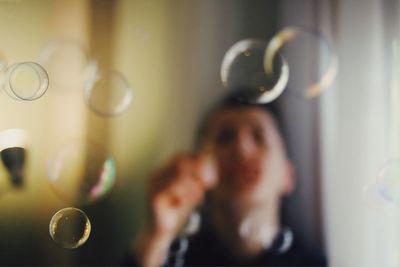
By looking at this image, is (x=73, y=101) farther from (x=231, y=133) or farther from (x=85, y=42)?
(x=231, y=133)

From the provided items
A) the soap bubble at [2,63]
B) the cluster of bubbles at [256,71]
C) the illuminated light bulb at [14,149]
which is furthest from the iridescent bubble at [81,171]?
the cluster of bubbles at [256,71]

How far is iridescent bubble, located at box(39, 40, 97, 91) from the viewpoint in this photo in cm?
126

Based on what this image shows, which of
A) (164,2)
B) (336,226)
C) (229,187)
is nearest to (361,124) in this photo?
(336,226)

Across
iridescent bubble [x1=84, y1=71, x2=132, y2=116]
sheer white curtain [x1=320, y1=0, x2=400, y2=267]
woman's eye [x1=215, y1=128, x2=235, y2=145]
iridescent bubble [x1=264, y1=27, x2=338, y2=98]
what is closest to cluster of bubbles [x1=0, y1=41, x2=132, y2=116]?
iridescent bubble [x1=84, y1=71, x2=132, y2=116]

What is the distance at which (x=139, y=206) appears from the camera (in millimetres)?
1326

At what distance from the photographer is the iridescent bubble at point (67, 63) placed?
4.14ft

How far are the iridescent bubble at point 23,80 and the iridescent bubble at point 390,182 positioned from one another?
692mm

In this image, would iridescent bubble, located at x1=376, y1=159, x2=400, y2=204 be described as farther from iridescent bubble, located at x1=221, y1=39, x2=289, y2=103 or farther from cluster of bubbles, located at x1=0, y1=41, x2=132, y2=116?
cluster of bubbles, located at x1=0, y1=41, x2=132, y2=116

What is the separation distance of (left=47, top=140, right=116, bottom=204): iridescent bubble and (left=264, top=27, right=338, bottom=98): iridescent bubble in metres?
0.46

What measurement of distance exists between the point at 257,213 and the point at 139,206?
1.00 feet

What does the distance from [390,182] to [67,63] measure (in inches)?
32.4

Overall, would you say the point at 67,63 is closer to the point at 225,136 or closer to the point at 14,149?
the point at 14,149

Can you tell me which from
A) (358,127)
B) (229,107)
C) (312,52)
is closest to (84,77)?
(229,107)

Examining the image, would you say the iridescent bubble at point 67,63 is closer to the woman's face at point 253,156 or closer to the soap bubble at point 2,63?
the soap bubble at point 2,63
